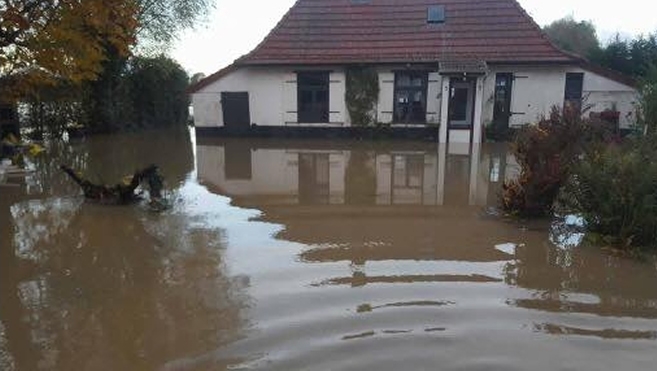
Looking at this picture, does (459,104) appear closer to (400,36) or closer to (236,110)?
(400,36)

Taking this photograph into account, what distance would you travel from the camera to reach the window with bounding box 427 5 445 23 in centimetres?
2212

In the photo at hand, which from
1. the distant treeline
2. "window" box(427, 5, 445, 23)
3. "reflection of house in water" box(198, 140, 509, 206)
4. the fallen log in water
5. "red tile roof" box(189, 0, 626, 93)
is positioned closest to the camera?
the fallen log in water

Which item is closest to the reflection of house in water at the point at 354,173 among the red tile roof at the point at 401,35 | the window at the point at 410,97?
the window at the point at 410,97

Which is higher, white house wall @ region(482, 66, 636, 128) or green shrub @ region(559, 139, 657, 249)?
white house wall @ region(482, 66, 636, 128)

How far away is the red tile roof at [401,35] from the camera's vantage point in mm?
20734

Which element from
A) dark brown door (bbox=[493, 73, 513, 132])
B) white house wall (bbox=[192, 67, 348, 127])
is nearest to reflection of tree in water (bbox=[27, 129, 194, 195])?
white house wall (bbox=[192, 67, 348, 127])

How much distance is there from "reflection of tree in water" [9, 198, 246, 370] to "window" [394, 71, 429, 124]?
46.4ft

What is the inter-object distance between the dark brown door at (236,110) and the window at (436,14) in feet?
25.4

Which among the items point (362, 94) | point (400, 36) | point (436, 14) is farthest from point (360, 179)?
point (436, 14)

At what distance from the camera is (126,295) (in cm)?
566

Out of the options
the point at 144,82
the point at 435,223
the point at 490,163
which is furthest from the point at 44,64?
the point at 144,82

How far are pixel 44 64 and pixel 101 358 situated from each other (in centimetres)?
445

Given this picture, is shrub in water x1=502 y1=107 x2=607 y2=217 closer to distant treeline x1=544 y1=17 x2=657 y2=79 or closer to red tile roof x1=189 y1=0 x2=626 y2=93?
red tile roof x1=189 y1=0 x2=626 y2=93

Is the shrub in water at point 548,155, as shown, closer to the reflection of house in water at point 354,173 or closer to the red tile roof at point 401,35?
the reflection of house in water at point 354,173
